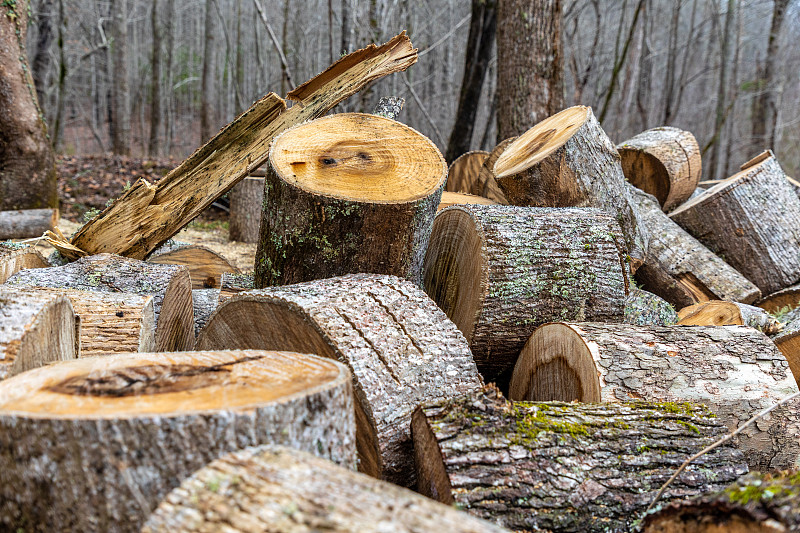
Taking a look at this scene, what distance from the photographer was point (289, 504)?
44.3 inches

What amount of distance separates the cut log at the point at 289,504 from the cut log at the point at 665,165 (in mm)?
4423

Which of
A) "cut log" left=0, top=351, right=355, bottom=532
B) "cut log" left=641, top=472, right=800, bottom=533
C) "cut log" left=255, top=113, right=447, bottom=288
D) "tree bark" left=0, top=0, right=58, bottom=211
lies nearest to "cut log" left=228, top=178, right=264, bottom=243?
"tree bark" left=0, top=0, right=58, bottom=211

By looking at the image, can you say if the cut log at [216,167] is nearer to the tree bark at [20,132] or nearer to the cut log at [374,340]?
the cut log at [374,340]

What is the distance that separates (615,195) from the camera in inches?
145

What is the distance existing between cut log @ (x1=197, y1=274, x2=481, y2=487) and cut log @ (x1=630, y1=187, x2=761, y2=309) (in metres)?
2.44

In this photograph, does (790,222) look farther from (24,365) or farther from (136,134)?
(136,134)

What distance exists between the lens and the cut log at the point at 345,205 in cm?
254

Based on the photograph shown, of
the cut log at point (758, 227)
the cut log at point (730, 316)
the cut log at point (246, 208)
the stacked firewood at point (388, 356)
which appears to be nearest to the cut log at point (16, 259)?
the stacked firewood at point (388, 356)

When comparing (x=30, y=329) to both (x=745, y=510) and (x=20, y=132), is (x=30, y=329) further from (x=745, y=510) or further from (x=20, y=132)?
(x=20, y=132)

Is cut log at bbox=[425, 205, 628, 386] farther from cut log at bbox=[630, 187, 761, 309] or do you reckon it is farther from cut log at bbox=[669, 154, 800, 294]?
cut log at bbox=[669, 154, 800, 294]

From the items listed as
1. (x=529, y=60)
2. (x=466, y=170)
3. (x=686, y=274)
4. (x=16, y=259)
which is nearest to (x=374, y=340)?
(x=16, y=259)

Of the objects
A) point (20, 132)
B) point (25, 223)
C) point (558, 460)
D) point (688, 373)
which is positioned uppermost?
point (20, 132)

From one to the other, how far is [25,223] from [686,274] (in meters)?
5.82

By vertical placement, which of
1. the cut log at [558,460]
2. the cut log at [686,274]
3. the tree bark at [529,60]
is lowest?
the cut log at [558,460]
